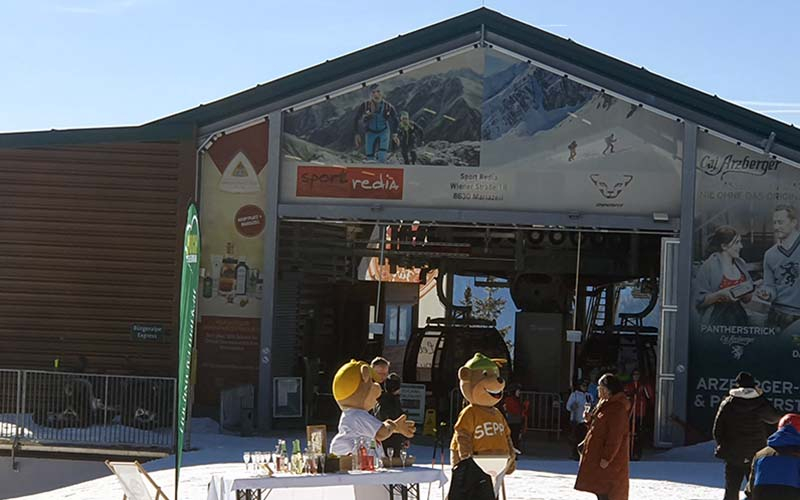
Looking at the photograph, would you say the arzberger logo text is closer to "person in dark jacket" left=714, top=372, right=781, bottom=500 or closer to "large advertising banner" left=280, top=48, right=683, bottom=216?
"large advertising banner" left=280, top=48, right=683, bottom=216

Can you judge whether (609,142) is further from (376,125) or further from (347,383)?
(347,383)

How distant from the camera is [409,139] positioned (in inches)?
875

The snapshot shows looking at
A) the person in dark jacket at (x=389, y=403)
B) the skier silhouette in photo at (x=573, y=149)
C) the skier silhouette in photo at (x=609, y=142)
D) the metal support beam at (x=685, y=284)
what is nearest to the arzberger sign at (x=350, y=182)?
the skier silhouette in photo at (x=573, y=149)

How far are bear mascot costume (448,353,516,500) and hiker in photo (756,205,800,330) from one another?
37.2 feet

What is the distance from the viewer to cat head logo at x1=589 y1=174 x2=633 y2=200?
71.5ft

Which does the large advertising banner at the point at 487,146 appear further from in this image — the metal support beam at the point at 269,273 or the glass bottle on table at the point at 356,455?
the glass bottle on table at the point at 356,455

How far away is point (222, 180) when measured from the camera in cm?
2270

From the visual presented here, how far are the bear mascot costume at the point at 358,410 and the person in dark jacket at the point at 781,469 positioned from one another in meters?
3.19

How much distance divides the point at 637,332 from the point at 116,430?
10615mm

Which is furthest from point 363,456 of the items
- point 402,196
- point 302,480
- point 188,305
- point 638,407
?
point 402,196

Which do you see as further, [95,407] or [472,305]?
[472,305]

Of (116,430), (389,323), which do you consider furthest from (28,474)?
(389,323)

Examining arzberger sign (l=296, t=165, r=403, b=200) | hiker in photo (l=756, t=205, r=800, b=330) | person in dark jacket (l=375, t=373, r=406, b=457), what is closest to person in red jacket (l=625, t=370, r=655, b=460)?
hiker in photo (l=756, t=205, r=800, b=330)

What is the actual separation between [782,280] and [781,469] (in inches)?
475
